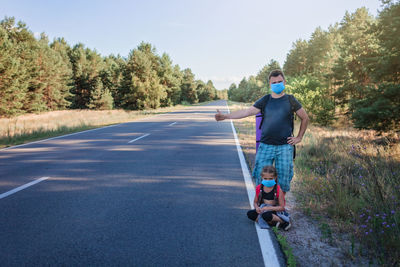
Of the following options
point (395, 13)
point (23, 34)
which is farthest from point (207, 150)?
point (23, 34)

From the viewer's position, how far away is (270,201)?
340 centimetres

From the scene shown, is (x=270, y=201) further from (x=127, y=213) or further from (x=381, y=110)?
(x=381, y=110)

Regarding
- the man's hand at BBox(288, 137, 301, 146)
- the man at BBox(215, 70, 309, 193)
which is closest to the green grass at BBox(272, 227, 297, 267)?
the man at BBox(215, 70, 309, 193)

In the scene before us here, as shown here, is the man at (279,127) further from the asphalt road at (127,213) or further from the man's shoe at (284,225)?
the asphalt road at (127,213)

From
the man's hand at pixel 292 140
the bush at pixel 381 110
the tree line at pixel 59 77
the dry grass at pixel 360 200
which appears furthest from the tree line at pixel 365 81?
the tree line at pixel 59 77

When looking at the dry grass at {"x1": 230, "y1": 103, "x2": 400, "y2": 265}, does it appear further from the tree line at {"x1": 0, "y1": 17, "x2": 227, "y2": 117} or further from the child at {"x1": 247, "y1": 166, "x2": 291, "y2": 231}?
the tree line at {"x1": 0, "y1": 17, "x2": 227, "y2": 117}

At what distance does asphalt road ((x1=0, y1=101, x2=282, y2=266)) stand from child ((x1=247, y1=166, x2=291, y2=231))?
230 millimetres

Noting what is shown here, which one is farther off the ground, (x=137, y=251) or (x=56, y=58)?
(x=56, y=58)

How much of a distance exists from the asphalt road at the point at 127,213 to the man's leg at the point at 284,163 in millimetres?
746

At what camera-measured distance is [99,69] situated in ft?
173

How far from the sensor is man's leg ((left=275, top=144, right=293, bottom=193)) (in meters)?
3.44

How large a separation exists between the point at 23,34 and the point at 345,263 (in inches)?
1905

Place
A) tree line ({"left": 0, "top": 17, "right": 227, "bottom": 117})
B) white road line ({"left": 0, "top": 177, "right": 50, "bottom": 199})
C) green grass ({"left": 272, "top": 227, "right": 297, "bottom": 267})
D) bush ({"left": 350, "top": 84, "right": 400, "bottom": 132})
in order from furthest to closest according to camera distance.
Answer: tree line ({"left": 0, "top": 17, "right": 227, "bottom": 117}) < bush ({"left": 350, "top": 84, "right": 400, "bottom": 132}) < white road line ({"left": 0, "top": 177, "right": 50, "bottom": 199}) < green grass ({"left": 272, "top": 227, "right": 297, "bottom": 267})

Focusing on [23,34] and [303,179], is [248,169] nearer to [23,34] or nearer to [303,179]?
[303,179]
